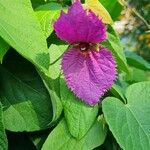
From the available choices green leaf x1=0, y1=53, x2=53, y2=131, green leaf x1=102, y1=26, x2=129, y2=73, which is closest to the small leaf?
green leaf x1=102, y1=26, x2=129, y2=73

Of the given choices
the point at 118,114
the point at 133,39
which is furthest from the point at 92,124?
the point at 133,39

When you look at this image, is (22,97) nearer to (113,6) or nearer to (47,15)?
(47,15)

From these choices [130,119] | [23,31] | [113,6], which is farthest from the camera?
[113,6]

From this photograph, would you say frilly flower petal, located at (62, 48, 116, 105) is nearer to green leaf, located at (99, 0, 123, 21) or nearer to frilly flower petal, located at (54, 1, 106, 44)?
frilly flower petal, located at (54, 1, 106, 44)

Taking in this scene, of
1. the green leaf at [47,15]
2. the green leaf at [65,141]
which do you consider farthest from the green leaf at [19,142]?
the green leaf at [47,15]

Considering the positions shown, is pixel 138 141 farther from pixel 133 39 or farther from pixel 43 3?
pixel 133 39

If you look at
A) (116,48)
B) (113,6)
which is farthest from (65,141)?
(113,6)

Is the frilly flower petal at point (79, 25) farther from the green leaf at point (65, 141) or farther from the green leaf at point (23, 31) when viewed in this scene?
the green leaf at point (65, 141)
